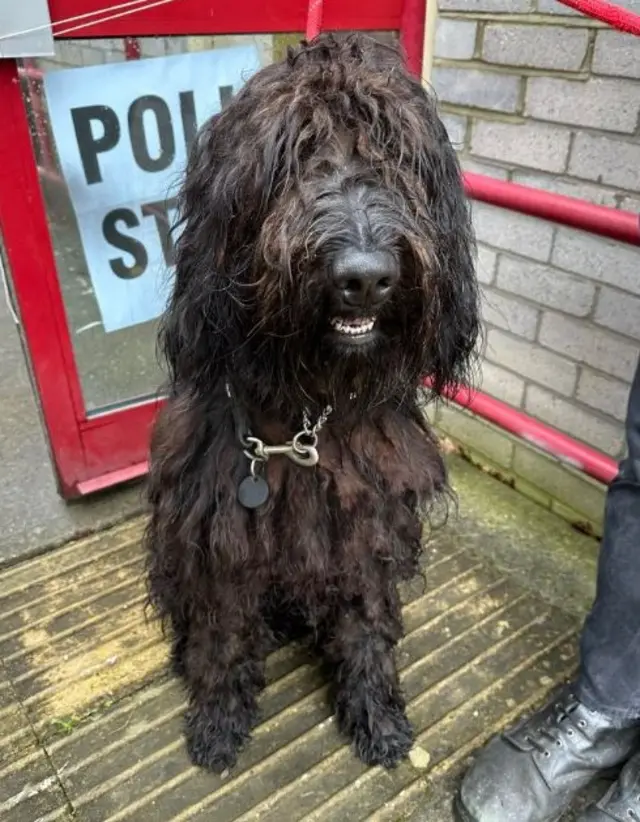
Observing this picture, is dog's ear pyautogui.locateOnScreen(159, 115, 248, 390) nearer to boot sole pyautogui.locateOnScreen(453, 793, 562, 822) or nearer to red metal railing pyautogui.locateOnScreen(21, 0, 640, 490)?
red metal railing pyautogui.locateOnScreen(21, 0, 640, 490)

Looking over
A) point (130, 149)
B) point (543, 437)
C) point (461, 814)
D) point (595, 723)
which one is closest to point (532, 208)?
point (543, 437)

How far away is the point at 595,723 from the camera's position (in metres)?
1.78

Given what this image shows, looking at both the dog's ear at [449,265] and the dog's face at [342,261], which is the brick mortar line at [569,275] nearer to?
the dog's ear at [449,265]

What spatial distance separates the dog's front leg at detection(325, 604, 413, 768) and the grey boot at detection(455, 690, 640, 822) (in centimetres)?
20

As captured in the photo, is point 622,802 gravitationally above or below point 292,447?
below

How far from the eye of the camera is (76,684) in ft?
6.64

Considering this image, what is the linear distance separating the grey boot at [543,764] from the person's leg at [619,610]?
0.06 m

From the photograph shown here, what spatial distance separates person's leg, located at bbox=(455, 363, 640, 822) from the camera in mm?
1698

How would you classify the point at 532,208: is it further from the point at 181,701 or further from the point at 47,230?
the point at 181,701

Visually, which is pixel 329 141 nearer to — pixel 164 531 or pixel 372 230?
pixel 372 230

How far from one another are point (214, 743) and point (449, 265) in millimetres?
1258

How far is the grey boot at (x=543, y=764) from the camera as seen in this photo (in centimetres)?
170

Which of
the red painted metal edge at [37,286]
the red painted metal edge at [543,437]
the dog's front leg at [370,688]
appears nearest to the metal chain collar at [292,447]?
the dog's front leg at [370,688]

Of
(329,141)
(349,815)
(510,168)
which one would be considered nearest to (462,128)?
(510,168)
